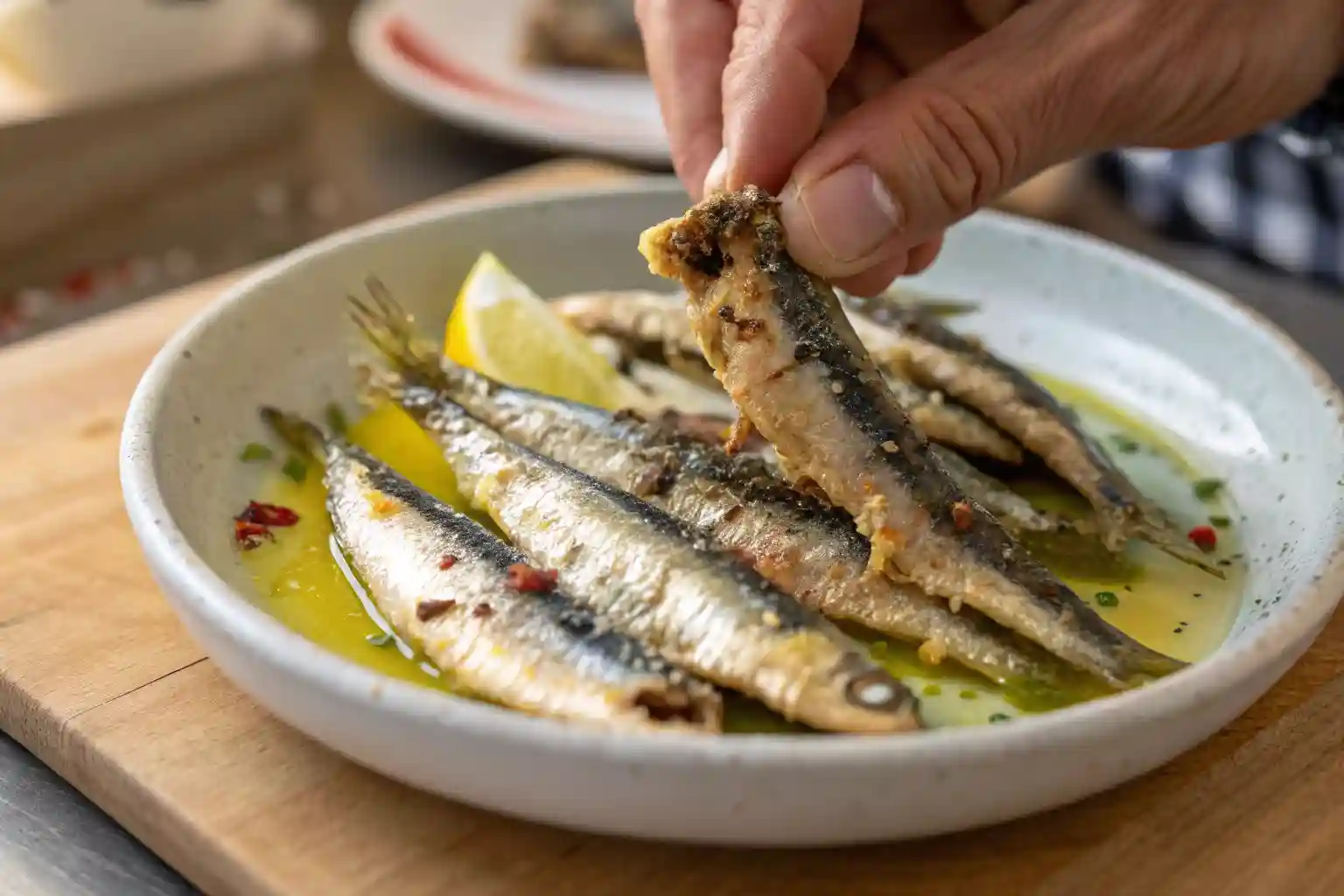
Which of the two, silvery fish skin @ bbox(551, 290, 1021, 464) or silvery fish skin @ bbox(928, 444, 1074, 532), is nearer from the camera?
silvery fish skin @ bbox(928, 444, 1074, 532)

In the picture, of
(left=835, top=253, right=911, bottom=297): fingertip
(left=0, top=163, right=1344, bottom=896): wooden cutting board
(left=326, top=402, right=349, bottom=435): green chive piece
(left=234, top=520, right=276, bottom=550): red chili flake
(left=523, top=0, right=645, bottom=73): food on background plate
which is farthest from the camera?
(left=523, top=0, right=645, bottom=73): food on background plate

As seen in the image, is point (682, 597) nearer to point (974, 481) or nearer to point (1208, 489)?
point (974, 481)

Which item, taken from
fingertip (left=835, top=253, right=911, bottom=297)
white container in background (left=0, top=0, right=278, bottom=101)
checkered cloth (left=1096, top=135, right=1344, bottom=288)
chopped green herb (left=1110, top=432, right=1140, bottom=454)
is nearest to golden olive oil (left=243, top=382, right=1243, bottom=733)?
chopped green herb (left=1110, top=432, right=1140, bottom=454)

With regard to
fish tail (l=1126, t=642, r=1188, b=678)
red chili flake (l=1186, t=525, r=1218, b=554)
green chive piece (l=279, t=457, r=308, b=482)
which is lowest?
green chive piece (l=279, t=457, r=308, b=482)

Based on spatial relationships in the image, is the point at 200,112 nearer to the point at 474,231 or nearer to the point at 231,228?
the point at 231,228

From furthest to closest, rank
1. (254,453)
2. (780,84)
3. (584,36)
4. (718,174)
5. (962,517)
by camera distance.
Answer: (584,36), (254,453), (718,174), (780,84), (962,517)

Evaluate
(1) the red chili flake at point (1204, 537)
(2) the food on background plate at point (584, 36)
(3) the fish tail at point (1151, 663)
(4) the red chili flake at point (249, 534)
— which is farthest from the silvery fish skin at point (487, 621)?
(2) the food on background plate at point (584, 36)

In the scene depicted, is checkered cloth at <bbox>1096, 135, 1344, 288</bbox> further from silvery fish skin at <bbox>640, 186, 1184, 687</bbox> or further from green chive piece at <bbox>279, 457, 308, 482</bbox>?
green chive piece at <bbox>279, 457, 308, 482</bbox>

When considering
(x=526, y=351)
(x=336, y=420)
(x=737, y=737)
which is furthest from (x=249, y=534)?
(x=737, y=737)
